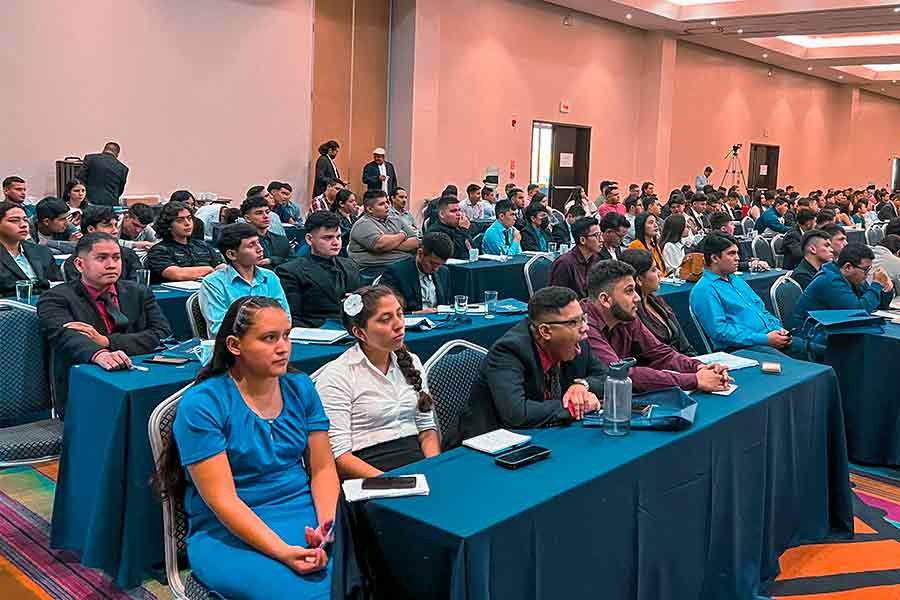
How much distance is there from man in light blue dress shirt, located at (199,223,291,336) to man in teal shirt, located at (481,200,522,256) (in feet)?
14.2

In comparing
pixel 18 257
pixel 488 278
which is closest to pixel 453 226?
pixel 488 278

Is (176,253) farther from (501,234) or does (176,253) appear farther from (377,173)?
(377,173)

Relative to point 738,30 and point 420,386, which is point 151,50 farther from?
point 738,30

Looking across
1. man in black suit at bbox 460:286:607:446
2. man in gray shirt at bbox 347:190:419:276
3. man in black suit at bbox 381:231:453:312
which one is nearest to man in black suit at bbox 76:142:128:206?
man in gray shirt at bbox 347:190:419:276

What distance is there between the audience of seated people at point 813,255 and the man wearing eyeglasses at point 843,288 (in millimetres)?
535

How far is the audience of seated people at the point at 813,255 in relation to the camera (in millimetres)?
5801

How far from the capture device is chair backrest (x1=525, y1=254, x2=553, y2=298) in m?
6.64

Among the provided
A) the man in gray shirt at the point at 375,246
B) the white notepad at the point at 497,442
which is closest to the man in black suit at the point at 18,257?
the man in gray shirt at the point at 375,246

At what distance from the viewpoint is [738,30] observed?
16.4m

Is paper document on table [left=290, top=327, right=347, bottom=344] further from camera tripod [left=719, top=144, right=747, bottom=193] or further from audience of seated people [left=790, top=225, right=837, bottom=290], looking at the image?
camera tripod [left=719, top=144, right=747, bottom=193]

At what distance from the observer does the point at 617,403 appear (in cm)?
261

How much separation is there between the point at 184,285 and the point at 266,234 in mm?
2115

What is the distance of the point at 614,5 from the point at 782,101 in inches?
370

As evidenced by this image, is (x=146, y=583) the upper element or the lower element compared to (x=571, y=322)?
lower
